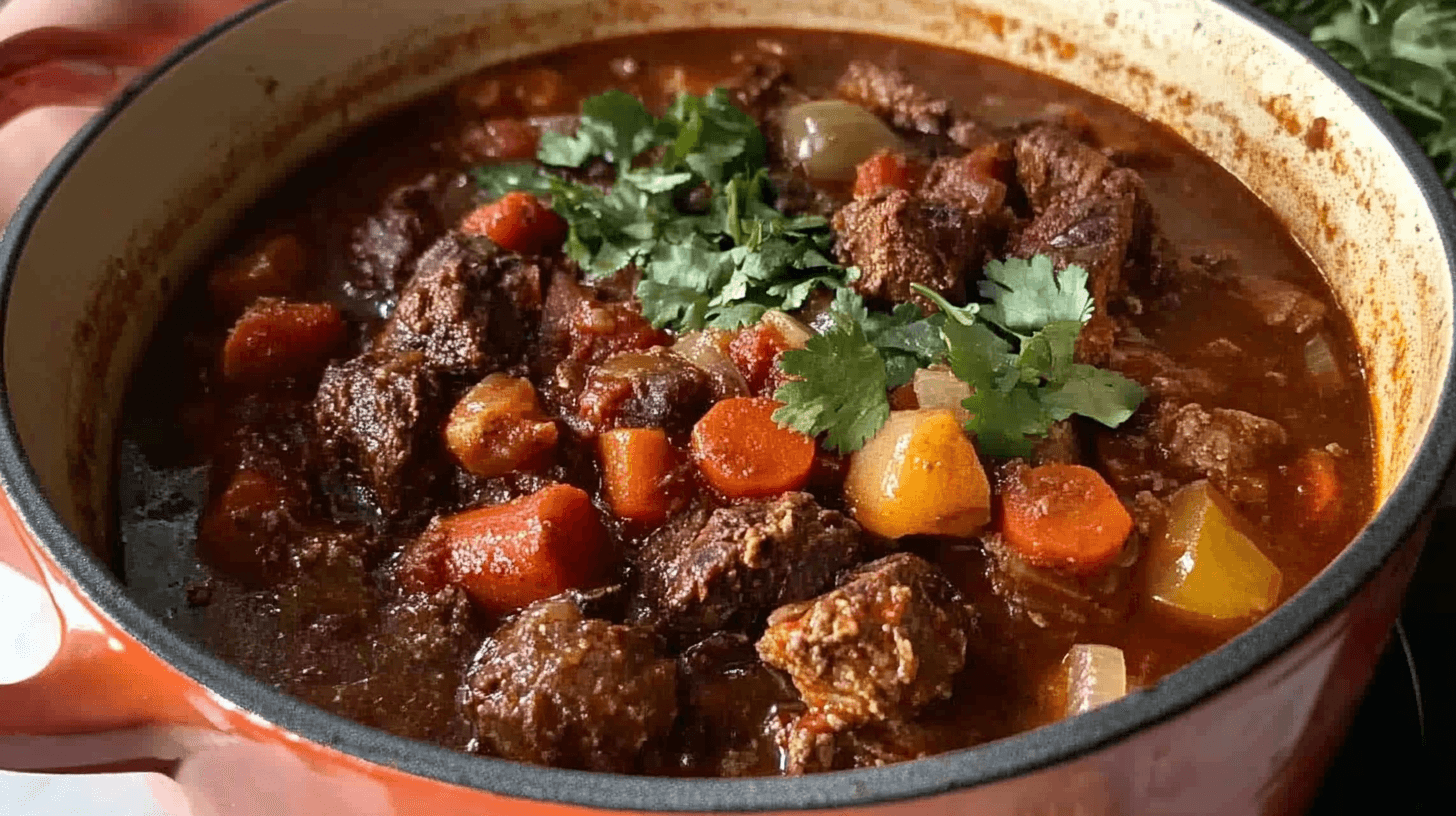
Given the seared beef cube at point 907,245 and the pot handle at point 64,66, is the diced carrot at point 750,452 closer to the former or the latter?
the seared beef cube at point 907,245

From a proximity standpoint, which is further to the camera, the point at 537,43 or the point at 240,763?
the point at 537,43

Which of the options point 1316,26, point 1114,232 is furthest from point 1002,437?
point 1316,26

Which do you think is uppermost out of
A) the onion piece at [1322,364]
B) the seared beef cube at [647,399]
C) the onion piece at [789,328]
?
the onion piece at [789,328]

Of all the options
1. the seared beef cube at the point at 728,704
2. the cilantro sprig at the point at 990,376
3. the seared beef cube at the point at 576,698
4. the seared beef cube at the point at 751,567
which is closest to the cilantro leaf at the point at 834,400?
the cilantro sprig at the point at 990,376

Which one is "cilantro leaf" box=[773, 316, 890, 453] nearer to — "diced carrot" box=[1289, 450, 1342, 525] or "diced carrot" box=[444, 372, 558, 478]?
"diced carrot" box=[444, 372, 558, 478]

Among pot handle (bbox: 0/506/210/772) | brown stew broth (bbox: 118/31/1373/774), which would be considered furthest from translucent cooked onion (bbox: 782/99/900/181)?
pot handle (bbox: 0/506/210/772)

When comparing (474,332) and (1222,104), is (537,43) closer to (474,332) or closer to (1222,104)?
(474,332)
